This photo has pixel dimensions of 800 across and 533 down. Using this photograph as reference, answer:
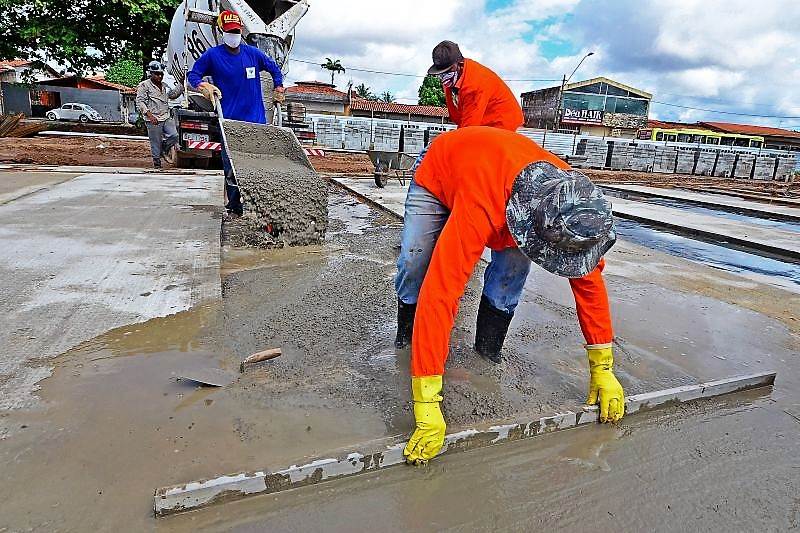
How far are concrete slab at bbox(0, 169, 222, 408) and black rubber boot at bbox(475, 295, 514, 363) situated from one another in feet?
5.19

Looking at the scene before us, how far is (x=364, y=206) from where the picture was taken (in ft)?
24.1

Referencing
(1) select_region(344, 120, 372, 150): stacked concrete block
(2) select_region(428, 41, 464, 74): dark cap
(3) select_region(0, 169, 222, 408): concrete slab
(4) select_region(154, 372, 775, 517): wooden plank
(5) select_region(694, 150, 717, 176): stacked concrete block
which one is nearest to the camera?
(4) select_region(154, 372, 775, 517): wooden plank

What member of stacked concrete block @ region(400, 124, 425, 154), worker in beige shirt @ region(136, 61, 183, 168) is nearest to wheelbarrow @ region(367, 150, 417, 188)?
worker in beige shirt @ region(136, 61, 183, 168)

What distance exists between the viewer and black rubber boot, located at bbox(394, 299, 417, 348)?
255 centimetres

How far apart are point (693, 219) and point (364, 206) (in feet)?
15.8

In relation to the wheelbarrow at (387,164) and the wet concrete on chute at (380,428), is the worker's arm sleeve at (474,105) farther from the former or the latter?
the wheelbarrow at (387,164)

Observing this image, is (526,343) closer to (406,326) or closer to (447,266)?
(406,326)

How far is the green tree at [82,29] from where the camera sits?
1322 cm

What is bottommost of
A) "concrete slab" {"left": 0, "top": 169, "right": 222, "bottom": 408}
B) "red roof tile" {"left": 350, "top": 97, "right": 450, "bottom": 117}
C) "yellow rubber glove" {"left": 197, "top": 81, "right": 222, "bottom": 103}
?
"concrete slab" {"left": 0, "top": 169, "right": 222, "bottom": 408}

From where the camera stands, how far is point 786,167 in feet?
71.3

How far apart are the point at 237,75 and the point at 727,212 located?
8.32 meters

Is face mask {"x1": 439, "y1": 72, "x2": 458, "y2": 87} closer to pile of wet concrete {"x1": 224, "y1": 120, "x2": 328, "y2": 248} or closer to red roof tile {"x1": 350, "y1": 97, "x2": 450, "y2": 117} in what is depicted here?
pile of wet concrete {"x1": 224, "y1": 120, "x2": 328, "y2": 248}

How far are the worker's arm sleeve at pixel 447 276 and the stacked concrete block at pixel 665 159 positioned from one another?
21875mm

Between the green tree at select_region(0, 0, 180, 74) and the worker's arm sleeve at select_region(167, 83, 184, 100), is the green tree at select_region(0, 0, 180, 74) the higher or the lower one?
the higher one
